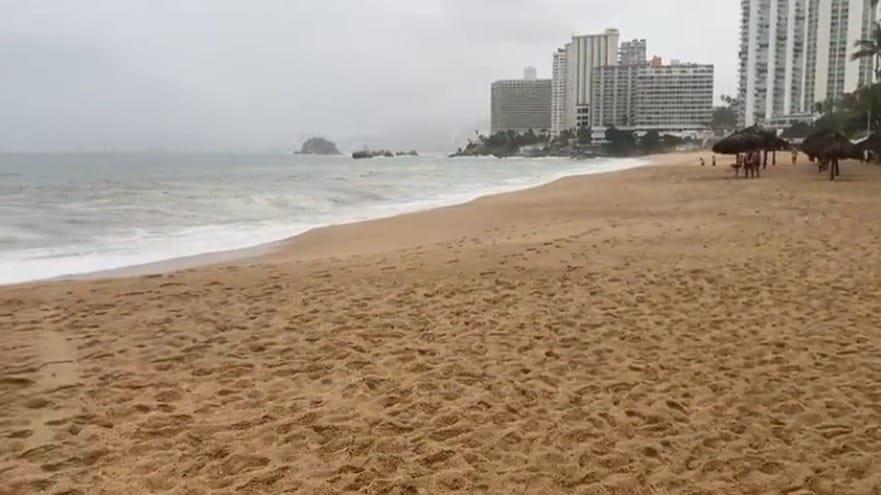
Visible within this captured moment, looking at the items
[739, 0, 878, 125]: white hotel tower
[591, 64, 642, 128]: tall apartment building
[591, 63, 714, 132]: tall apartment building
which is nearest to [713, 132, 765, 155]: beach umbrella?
[739, 0, 878, 125]: white hotel tower

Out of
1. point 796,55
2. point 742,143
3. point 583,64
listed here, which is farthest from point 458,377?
point 583,64

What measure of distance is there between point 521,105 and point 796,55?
296 ft

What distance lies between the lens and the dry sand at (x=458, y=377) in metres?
3.13

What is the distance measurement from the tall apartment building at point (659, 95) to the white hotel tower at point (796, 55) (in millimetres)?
26808

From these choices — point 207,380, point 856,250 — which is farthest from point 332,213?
point 207,380

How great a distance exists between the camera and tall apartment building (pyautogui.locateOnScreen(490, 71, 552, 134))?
6703 inches

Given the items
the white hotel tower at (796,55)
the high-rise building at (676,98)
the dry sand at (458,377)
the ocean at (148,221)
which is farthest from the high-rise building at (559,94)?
the dry sand at (458,377)

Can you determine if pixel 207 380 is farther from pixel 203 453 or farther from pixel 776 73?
pixel 776 73

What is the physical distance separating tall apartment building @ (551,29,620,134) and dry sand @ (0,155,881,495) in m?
139

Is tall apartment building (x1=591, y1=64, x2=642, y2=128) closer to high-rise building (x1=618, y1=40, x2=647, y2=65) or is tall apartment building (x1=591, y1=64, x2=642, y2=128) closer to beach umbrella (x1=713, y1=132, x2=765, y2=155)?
high-rise building (x1=618, y1=40, x2=647, y2=65)

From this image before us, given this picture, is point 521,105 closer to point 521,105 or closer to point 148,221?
point 521,105

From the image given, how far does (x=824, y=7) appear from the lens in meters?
77.8

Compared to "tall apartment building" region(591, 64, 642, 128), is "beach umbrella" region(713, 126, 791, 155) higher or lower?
lower

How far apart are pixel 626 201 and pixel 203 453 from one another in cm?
1563
